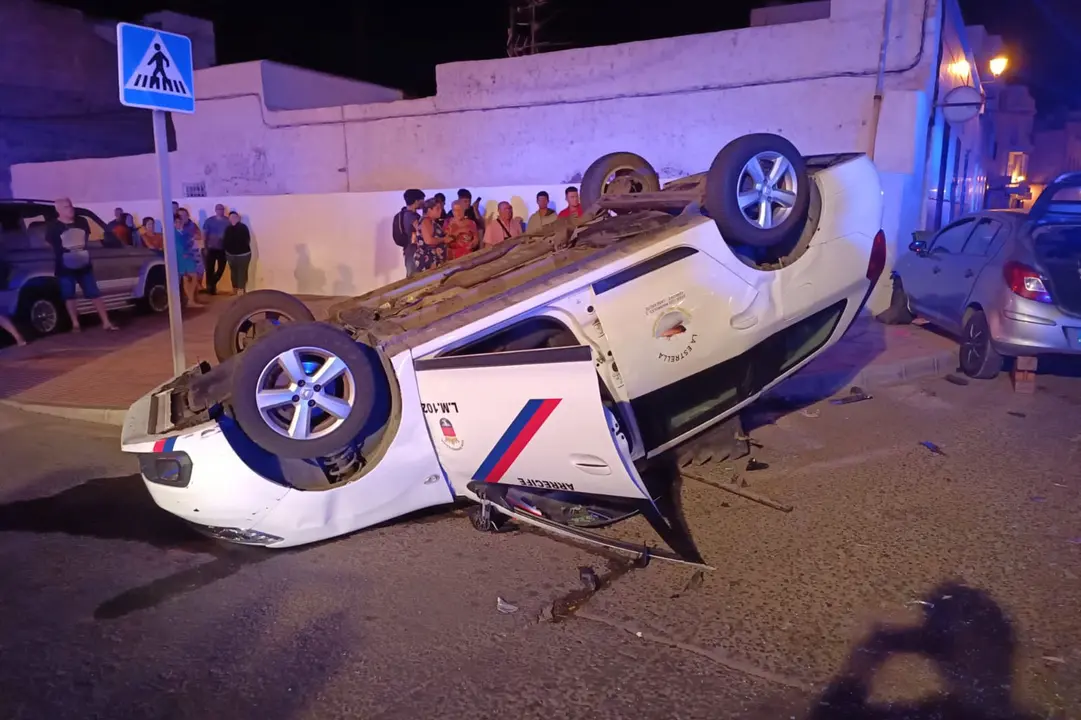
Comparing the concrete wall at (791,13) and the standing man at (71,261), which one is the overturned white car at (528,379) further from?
the concrete wall at (791,13)

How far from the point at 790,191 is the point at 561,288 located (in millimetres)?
1622

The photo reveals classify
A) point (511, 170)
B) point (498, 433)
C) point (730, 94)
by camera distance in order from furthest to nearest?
point (511, 170) < point (730, 94) < point (498, 433)

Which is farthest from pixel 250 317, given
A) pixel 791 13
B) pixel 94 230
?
pixel 791 13

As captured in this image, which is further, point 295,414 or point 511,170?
point 511,170

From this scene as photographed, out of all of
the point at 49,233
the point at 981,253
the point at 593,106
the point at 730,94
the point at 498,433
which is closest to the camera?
the point at 498,433

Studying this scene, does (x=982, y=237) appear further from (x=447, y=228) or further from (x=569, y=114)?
(x=569, y=114)

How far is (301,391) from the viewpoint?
3.94 metres

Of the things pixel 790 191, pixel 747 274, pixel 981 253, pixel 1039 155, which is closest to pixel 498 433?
pixel 747 274

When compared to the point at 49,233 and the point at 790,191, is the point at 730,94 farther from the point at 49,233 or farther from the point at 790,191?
the point at 49,233

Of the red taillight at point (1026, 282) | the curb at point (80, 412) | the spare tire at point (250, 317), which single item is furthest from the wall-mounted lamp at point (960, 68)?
the curb at point (80, 412)

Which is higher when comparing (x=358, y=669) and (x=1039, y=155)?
(x=1039, y=155)

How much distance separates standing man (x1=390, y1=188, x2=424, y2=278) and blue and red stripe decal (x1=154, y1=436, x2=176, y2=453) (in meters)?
5.95

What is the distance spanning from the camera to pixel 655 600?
11.7 feet

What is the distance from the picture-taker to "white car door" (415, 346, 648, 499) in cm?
362
